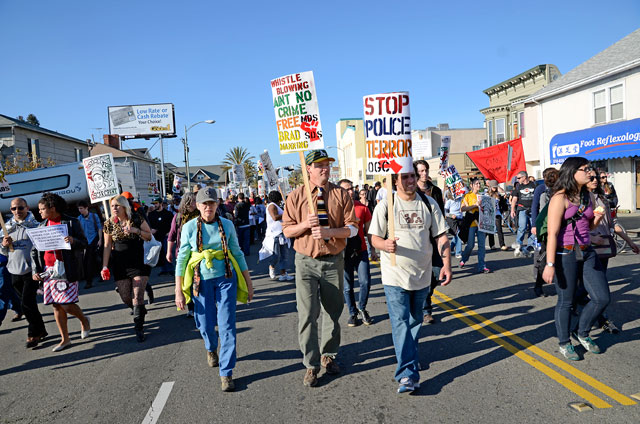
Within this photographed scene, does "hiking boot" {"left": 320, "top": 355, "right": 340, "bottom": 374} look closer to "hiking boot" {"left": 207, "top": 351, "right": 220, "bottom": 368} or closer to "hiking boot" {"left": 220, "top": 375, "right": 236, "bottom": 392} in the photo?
"hiking boot" {"left": 220, "top": 375, "right": 236, "bottom": 392}

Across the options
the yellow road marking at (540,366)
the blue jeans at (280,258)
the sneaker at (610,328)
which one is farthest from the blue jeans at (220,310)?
the blue jeans at (280,258)

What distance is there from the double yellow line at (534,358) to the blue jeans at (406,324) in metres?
1.31

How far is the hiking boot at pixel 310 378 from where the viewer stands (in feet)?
14.3

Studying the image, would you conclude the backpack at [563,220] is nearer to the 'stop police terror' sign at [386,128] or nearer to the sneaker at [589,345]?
the sneaker at [589,345]

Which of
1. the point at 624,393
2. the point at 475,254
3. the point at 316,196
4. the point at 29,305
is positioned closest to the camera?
the point at 624,393

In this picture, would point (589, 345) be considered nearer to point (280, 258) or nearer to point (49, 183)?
point (280, 258)

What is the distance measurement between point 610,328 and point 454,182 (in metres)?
5.37

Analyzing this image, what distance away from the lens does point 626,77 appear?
1992cm

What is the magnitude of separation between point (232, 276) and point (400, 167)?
1.97 metres

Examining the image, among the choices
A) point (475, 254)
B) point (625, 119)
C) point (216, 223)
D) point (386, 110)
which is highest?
point (625, 119)

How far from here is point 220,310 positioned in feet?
15.2

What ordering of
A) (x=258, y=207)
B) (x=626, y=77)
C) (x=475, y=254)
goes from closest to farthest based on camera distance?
(x=475, y=254) → (x=258, y=207) → (x=626, y=77)

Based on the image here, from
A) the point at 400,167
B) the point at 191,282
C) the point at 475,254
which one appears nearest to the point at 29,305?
the point at 191,282

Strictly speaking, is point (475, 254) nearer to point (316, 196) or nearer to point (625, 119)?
point (316, 196)
